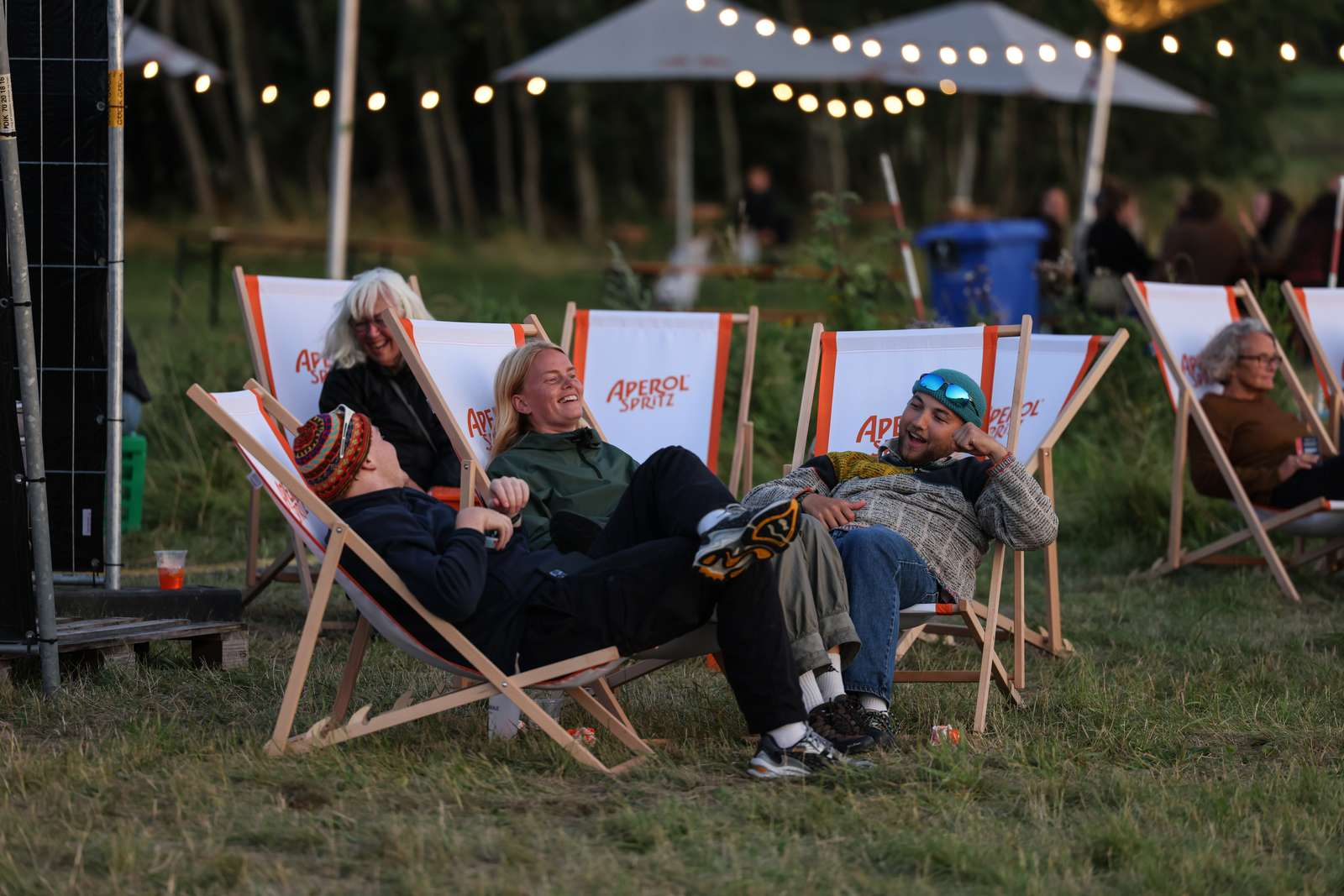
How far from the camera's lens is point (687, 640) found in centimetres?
379

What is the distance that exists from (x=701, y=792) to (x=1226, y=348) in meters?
3.48

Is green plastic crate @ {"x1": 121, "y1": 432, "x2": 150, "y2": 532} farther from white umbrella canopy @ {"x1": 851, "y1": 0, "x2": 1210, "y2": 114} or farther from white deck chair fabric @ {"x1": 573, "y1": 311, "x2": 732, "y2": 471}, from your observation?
white umbrella canopy @ {"x1": 851, "y1": 0, "x2": 1210, "y2": 114}

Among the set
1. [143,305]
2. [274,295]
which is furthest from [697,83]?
[274,295]

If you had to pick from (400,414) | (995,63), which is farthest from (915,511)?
(995,63)

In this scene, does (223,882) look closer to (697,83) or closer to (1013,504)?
(1013,504)

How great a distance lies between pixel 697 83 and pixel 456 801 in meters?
23.3

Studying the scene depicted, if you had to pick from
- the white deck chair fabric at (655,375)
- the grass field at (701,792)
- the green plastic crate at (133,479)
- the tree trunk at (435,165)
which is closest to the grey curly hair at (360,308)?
the white deck chair fabric at (655,375)

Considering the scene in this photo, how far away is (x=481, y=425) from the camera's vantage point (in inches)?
188

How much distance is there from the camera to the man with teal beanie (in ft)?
13.0

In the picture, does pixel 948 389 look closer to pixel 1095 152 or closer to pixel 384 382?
pixel 384 382

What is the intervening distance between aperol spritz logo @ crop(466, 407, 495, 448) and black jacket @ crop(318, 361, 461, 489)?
2.08 feet

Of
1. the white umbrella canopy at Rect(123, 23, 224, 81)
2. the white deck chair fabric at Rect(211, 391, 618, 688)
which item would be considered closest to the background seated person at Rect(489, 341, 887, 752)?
the white deck chair fabric at Rect(211, 391, 618, 688)

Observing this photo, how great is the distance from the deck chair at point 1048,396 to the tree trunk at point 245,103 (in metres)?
17.7

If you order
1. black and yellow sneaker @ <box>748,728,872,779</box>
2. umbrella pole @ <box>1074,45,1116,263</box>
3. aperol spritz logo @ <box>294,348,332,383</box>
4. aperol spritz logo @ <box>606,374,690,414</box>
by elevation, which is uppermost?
umbrella pole @ <box>1074,45,1116,263</box>
